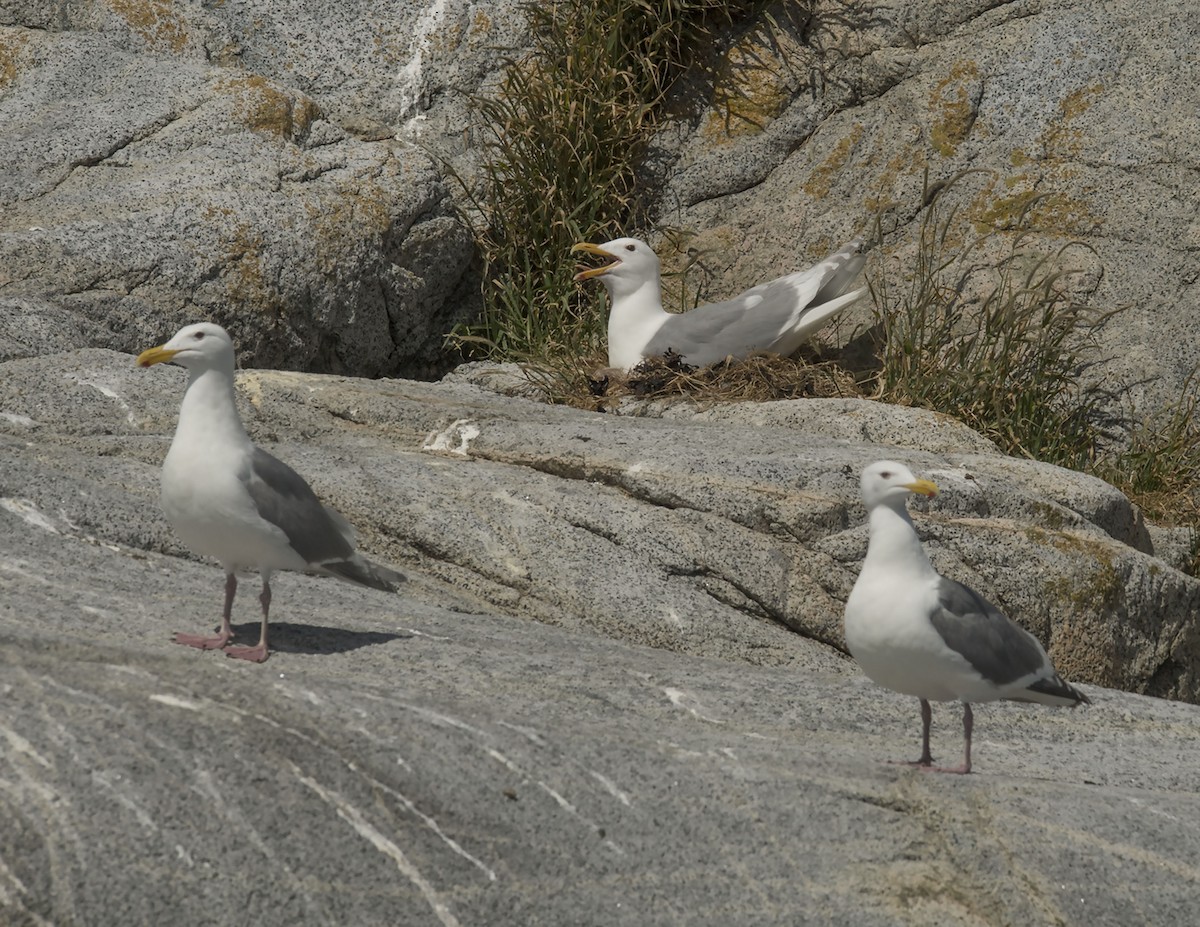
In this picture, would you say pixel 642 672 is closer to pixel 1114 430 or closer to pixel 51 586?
pixel 51 586

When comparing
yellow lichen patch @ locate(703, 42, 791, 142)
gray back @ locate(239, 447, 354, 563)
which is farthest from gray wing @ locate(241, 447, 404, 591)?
yellow lichen patch @ locate(703, 42, 791, 142)

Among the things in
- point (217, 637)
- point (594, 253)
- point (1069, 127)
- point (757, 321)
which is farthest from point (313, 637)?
point (1069, 127)

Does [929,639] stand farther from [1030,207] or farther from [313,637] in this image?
[1030,207]

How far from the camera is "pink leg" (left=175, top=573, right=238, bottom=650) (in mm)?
3805

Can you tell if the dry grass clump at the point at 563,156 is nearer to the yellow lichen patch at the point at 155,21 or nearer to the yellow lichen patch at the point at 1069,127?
the yellow lichen patch at the point at 155,21

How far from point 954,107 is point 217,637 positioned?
260 inches

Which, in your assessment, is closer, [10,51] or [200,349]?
[200,349]

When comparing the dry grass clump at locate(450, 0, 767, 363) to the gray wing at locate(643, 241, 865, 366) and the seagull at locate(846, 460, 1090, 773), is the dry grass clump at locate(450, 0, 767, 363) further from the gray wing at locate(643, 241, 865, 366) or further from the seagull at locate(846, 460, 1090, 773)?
the seagull at locate(846, 460, 1090, 773)

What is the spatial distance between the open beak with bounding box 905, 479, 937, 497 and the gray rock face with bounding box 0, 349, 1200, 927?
26.9 inches

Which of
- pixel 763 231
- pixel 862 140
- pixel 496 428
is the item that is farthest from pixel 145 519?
pixel 862 140

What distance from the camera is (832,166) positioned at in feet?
30.0

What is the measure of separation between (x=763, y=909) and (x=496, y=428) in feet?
10.4

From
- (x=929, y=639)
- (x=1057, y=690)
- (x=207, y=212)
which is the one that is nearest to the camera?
(x=929, y=639)

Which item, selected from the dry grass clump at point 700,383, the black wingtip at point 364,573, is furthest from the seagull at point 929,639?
the dry grass clump at point 700,383
